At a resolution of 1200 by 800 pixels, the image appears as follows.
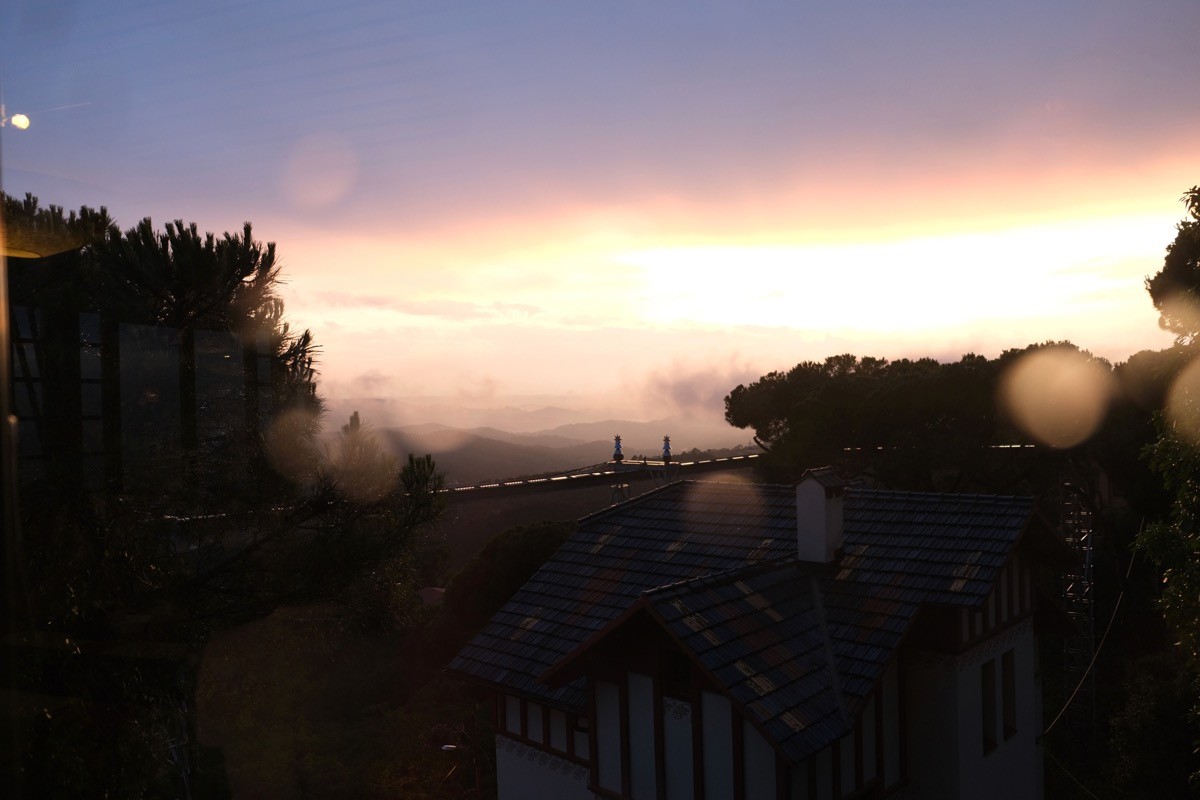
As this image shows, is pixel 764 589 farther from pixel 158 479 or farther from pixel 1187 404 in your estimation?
pixel 158 479

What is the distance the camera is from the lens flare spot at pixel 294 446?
1000cm

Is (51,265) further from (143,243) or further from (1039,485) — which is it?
(1039,485)

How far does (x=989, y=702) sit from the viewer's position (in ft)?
42.8

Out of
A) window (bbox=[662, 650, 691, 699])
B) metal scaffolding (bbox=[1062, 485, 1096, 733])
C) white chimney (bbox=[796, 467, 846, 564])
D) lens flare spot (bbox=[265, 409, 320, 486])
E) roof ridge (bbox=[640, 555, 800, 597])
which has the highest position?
lens flare spot (bbox=[265, 409, 320, 486])

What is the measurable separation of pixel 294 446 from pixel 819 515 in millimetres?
7772

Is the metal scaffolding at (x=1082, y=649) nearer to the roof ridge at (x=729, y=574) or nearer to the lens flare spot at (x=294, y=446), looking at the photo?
the roof ridge at (x=729, y=574)

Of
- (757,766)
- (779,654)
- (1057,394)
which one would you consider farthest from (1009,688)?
(1057,394)

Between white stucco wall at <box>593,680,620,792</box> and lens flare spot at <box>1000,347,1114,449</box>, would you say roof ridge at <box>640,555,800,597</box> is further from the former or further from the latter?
lens flare spot at <box>1000,347,1114,449</box>

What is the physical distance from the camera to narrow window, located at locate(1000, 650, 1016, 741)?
1369 cm

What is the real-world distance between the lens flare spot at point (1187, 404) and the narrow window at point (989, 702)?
191 inches

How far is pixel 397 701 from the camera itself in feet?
70.4

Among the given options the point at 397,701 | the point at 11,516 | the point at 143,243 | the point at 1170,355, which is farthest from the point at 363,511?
the point at 397,701

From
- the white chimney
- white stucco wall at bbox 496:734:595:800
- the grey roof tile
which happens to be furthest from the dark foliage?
the white chimney

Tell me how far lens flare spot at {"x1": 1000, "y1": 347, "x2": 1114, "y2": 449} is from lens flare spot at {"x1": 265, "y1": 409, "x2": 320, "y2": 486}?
85.0 feet
